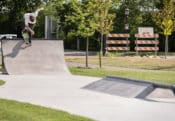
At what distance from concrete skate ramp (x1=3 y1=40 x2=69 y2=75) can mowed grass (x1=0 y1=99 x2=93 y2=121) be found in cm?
756

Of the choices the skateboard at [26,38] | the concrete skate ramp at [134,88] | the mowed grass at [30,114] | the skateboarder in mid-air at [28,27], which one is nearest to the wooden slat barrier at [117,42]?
the skateboarder in mid-air at [28,27]

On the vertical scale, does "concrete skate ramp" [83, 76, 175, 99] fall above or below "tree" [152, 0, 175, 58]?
below

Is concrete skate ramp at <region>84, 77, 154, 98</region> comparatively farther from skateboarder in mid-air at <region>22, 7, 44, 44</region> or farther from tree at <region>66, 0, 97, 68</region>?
tree at <region>66, 0, 97, 68</region>

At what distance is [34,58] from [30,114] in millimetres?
9455

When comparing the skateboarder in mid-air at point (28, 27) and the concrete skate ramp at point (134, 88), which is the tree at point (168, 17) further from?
the concrete skate ramp at point (134, 88)

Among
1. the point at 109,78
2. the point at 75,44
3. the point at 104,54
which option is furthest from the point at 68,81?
the point at 75,44

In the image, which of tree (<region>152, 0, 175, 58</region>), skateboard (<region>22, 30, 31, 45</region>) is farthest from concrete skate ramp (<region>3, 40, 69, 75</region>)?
tree (<region>152, 0, 175, 58</region>)

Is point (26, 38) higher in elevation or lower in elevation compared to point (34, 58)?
higher

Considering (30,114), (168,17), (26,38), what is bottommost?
(30,114)

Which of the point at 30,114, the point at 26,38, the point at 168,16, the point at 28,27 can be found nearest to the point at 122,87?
the point at 30,114

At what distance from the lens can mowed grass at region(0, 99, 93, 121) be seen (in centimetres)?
924

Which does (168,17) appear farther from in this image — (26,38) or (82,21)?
(26,38)

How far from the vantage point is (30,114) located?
31.9 feet

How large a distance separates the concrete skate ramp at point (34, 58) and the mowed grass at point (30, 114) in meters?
7.56
